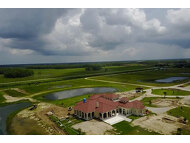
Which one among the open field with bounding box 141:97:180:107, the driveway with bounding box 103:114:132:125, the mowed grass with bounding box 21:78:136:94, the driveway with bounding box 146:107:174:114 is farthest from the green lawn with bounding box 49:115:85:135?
the mowed grass with bounding box 21:78:136:94

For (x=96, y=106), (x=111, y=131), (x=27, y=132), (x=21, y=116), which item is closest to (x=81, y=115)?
(x=96, y=106)

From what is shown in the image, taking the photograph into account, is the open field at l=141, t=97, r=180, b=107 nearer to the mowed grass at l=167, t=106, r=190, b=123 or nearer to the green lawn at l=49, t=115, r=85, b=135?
the mowed grass at l=167, t=106, r=190, b=123

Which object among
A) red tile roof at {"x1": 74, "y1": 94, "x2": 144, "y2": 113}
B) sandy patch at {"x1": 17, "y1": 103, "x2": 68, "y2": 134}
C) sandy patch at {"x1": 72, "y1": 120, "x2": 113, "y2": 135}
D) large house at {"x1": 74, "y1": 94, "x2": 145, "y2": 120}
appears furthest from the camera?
red tile roof at {"x1": 74, "y1": 94, "x2": 144, "y2": 113}

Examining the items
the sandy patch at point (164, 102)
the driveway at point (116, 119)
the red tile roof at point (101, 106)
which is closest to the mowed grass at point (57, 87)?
the sandy patch at point (164, 102)

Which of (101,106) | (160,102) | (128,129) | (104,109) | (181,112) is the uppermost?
(101,106)

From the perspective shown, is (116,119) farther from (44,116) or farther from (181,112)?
(44,116)

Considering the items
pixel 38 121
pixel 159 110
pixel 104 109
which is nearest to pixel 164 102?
pixel 159 110
